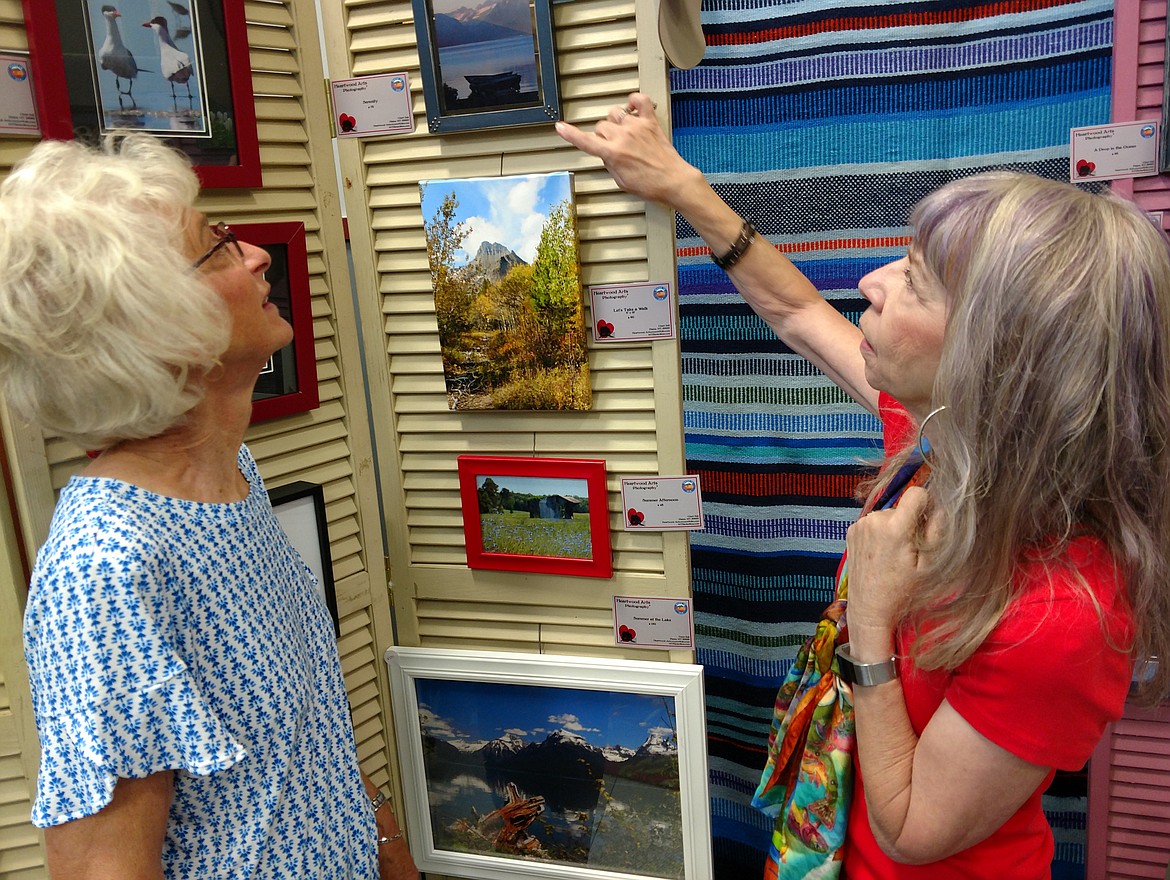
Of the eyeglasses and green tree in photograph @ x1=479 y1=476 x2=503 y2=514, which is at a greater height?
the eyeglasses

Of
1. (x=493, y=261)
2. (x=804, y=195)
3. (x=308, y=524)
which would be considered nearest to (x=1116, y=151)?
(x=804, y=195)

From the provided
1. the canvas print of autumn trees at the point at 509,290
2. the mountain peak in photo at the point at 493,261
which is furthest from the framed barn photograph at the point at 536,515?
the mountain peak in photo at the point at 493,261

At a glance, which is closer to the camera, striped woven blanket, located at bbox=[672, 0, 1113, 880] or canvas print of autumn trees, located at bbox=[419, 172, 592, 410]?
canvas print of autumn trees, located at bbox=[419, 172, 592, 410]

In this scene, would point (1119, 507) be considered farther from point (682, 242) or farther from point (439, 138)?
point (682, 242)

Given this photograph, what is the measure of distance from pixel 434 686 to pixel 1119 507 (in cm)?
137

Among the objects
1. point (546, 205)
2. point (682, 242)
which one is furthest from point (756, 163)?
point (546, 205)

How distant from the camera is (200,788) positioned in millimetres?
1189

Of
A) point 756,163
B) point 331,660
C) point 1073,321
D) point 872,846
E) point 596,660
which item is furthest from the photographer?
point 756,163

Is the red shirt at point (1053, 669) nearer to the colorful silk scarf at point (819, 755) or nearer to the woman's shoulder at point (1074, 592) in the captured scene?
the woman's shoulder at point (1074, 592)

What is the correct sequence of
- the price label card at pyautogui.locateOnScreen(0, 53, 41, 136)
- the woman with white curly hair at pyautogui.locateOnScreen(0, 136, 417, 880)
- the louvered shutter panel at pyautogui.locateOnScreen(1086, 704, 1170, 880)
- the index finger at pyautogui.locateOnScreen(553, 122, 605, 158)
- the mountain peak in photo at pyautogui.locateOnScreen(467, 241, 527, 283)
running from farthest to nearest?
the louvered shutter panel at pyautogui.locateOnScreen(1086, 704, 1170, 880) → the mountain peak in photo at pyautogui.locateOnScreen(467, 241, 527, 283) → the index finger at pyautogui.locateOnScreen(553, 122, 605, 158) → the price label card at pyautogui.locateOnScreen(0, 53, 41, 136) → the woman with white curly hair at pyautogui.locateOnScreen(0, 136, 417, 880)

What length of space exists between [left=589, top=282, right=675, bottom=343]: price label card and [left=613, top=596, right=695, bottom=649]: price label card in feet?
1.66

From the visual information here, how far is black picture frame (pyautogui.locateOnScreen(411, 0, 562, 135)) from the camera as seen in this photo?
159cm

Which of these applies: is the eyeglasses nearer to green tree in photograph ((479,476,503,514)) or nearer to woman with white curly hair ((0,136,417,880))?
woman with white curly hair ((0,136,417,880))

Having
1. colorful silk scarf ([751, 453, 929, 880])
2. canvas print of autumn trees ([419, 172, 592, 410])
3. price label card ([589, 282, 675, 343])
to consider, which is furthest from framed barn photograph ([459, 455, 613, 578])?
colorful silk scarf ([751, 453, 929, 880])
